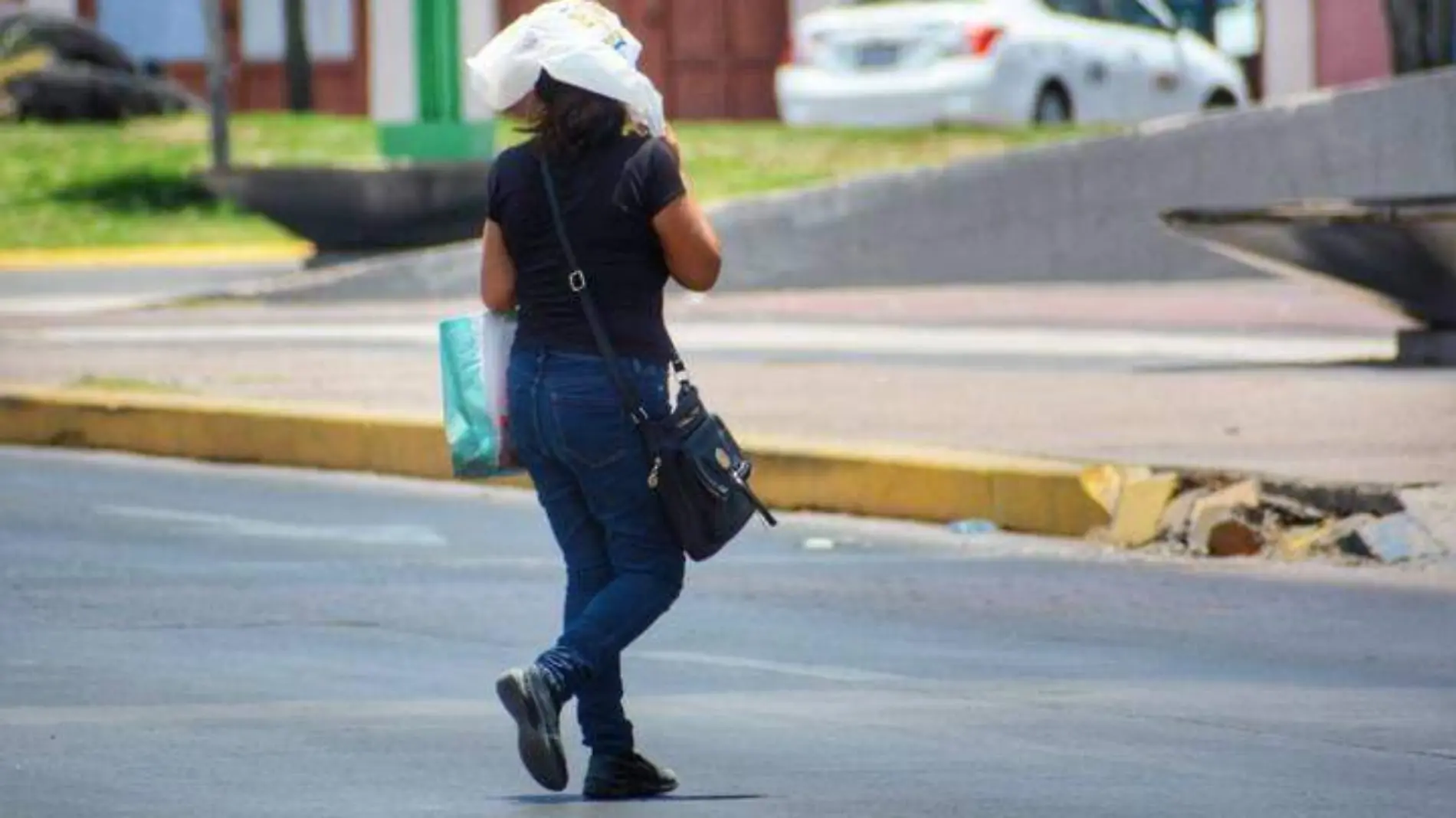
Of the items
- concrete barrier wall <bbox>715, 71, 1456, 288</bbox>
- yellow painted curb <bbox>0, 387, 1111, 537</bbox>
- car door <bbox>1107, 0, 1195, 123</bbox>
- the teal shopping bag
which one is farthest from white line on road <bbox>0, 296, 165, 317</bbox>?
the teal shopping bag

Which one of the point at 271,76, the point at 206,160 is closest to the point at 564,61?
the point at 206,160

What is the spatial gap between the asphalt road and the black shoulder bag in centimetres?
51

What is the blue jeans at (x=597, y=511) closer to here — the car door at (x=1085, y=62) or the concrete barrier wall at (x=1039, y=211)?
the concrete barrier wall at (x=1039, y=211)

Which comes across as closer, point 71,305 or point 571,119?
point 571,119

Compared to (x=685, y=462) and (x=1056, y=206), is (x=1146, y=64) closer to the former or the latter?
(x=1056, y=206)

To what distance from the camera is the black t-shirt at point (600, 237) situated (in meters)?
7.48

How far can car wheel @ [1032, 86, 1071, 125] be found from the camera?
92.6ft

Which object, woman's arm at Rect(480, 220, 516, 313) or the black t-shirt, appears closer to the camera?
the black t-shirt

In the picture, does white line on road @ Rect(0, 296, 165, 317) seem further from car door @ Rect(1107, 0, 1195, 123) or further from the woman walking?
the woman walking

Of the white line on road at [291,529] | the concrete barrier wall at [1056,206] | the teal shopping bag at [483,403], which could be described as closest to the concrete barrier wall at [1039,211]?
the concrete barrier wall at [1056,206]

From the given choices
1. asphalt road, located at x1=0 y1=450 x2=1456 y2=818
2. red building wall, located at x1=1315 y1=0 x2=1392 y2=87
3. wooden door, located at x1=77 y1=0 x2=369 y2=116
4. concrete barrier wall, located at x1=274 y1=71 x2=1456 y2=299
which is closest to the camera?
asphalt road, located at x1=0 y1=450 x2=1456 y2=818

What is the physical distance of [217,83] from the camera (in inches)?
1045

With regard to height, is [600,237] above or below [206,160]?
above

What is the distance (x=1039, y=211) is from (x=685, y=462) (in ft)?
51.4
